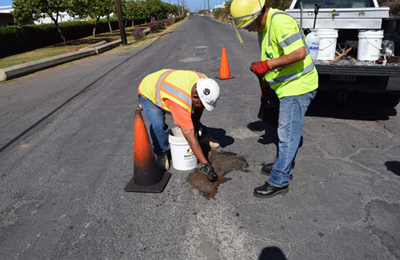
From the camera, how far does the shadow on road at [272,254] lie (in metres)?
2.22

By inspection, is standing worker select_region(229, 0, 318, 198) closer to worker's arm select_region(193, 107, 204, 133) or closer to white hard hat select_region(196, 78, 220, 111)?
white hard hat select_region(196, 78, 220, 111)

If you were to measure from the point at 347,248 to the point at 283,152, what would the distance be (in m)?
0.95

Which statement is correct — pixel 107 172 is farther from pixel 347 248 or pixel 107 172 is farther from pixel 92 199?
pixel 347 248

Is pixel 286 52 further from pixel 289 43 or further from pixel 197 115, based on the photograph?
pixel 197 115

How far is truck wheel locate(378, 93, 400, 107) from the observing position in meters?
4.97

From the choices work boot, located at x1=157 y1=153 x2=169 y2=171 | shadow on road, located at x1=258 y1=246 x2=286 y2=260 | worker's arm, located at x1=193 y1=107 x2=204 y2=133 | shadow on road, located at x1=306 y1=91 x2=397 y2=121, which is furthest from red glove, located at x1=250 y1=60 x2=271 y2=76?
shadow on road, located at x1=306 y1=91 x2=397 y2=121

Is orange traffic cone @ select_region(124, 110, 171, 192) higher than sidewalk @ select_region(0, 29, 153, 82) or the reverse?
the reverse

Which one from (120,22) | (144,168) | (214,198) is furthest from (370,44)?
(120,22)

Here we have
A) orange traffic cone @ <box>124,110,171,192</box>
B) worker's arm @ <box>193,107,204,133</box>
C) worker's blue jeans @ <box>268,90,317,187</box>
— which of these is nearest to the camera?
worker's blue jeans @ <box>268,90,317,187</box>

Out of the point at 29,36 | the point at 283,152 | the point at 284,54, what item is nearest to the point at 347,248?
the point at 283,152

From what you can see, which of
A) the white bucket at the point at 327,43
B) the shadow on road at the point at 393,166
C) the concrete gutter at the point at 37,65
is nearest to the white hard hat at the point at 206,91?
the shadow on road at the point at 393,166

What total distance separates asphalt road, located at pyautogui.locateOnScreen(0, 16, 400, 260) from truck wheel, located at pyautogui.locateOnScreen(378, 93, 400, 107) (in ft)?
0.66

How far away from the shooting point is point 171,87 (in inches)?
115

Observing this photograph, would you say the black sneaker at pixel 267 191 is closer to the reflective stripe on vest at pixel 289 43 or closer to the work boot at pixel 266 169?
the work boot at pixel 266 169
